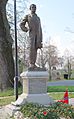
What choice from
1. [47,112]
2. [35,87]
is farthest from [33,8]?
[47,112]

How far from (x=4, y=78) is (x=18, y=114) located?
13.8 metres

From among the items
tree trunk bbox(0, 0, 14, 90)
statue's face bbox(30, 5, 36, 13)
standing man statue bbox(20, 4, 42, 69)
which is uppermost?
statue's face bbox(30, 5, 36, 13)

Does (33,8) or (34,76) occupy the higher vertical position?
(33,8)

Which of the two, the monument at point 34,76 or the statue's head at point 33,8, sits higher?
the statue's head at point 33,8

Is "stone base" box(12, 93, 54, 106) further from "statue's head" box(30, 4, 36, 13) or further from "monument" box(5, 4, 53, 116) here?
"statue's head" box(30, 4, 36, 13)

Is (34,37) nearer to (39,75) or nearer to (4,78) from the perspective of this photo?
(39,75)

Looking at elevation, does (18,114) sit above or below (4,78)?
above

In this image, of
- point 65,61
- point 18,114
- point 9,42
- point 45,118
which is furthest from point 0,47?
point 65,61

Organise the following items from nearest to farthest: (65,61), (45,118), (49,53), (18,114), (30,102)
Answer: (45,118) → (18,114) → (30,102) → (49,53) → (65,61)

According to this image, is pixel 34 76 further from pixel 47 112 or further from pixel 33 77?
pixel 47 112

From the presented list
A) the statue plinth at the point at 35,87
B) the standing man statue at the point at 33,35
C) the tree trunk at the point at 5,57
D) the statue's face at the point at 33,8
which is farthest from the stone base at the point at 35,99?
the tree trunk at the point at 5,57

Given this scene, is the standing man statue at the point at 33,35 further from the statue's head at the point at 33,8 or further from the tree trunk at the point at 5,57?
the tree trunk at the point at 5,57

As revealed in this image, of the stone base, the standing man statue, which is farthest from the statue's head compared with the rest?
the stone base

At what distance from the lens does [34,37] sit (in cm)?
1171
